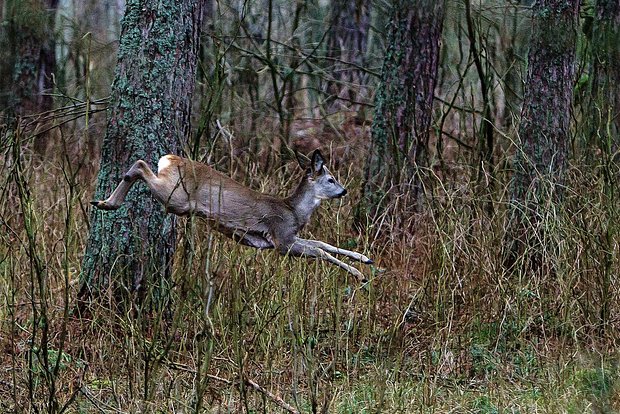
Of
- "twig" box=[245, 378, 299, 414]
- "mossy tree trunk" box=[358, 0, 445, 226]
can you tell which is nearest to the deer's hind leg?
"twig" box=[245, 378, 299, 414]

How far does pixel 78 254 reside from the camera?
7.98 metres

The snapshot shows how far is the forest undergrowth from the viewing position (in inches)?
207

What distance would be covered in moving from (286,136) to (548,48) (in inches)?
159

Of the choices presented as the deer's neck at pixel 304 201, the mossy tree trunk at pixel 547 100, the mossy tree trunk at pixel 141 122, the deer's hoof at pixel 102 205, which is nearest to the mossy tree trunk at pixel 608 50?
the mossy tree trunk at pixel 547 100

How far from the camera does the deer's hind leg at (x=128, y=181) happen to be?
6.22m

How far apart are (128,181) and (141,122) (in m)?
0.44

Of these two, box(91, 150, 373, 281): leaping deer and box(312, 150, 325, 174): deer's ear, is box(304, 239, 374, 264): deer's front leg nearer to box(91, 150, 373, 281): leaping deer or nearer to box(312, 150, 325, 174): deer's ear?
box(91, 150, 373, 281): leaping deer

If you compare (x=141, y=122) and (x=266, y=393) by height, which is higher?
(x=141, y=122)

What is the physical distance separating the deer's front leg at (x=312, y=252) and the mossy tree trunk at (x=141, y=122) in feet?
3.24

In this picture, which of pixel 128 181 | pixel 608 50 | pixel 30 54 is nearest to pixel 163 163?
pixel 128 181

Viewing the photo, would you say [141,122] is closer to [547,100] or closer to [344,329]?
[344,329]

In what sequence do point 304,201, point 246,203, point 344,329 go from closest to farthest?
point 344,329, point 246,203, point 304,201

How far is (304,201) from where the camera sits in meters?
7.63

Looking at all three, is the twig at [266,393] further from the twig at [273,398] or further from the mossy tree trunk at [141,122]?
the mossy tree trunk at [141,122]
